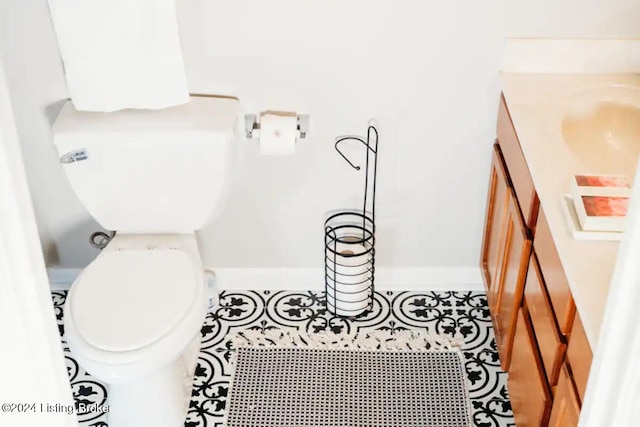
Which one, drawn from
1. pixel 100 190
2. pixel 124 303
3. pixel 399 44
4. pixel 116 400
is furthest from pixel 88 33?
pixel 116 400

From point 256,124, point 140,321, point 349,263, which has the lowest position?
point 349,263

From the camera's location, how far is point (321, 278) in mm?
2707

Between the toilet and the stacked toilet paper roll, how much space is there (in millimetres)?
446

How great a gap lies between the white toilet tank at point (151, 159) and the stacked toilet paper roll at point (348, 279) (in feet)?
1.47

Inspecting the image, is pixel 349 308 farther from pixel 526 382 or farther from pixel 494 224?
pixel 526 382

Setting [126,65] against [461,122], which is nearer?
[126,65]

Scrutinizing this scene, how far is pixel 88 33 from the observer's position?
2051 mm

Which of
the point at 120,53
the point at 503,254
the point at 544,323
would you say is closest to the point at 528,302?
the point at 544,323

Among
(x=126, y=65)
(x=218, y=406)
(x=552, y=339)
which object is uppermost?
(x=126, y=65)

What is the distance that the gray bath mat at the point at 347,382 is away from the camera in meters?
2.26

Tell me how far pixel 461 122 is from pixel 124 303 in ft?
3.63

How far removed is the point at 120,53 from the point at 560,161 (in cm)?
115

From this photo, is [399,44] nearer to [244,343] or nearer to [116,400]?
[244,343]

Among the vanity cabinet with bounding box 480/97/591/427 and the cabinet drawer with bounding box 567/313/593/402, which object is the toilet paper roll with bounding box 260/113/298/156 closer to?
the vanity cabinet with bounding box 480/97/591/427
